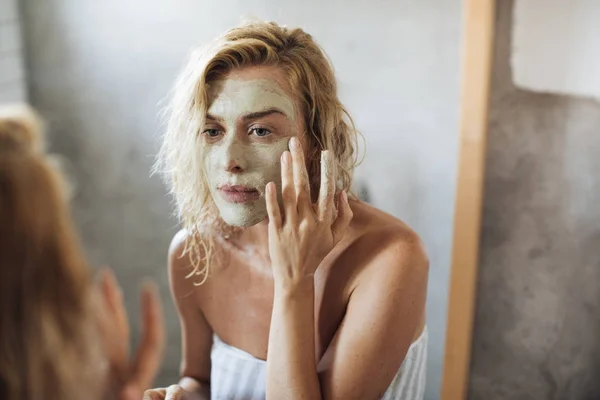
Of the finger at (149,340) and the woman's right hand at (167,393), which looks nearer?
the finger at (149,340)

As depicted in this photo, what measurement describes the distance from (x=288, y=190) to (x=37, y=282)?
323 millimetres

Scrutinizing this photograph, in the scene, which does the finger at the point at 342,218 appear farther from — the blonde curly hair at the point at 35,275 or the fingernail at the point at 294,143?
the blonde curly hair at the point at 35,275

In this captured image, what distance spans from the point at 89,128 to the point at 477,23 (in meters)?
0.57

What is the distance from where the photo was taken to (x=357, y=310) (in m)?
0.88

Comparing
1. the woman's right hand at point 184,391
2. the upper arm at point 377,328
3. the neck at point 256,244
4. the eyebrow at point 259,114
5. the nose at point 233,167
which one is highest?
the eyebrow at point 259,114

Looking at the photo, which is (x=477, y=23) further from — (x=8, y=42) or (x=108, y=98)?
(x=8, y=42)

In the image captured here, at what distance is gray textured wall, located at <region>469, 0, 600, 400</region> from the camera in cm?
98

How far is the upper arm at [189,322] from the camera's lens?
3.25 ft

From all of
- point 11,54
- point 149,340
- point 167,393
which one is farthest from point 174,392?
point 11,54

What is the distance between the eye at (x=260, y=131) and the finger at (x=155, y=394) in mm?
370

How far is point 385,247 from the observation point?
35.7 inches

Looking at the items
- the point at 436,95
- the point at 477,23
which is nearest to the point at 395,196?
the point at 436,95

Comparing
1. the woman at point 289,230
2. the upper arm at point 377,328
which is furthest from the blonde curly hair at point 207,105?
the upper arm at point 377,328

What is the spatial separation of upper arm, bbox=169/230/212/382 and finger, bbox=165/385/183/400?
0.07 m
